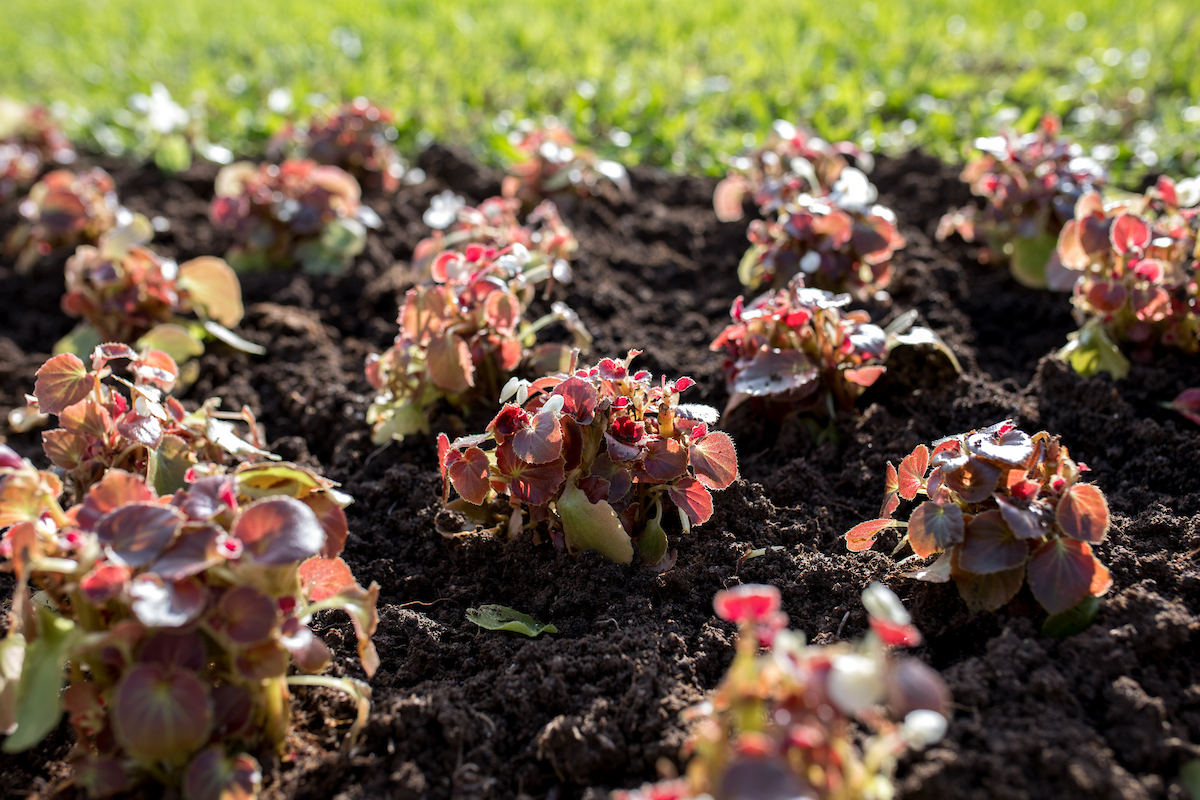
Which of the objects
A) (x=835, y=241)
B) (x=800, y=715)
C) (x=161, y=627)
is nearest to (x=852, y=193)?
(x=835, y=241)

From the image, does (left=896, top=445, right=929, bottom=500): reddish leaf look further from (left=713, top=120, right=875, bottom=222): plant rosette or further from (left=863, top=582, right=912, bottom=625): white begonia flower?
(left=713, top=120, right=875, bottom=222): plant rosette

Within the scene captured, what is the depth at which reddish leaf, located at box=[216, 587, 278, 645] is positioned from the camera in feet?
4.57

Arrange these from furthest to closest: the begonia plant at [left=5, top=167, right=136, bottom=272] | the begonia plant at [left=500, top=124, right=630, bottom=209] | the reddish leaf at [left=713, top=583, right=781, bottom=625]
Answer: the begonia plant at [left=5, top=167, right=136, bottom=272] < the begonia plant at [left=500, top=124, right=630, bottom=209] < the reddish leaf at [left=713, top=583, right=781, bottom=625]

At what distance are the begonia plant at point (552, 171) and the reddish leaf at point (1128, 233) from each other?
1.79 meters

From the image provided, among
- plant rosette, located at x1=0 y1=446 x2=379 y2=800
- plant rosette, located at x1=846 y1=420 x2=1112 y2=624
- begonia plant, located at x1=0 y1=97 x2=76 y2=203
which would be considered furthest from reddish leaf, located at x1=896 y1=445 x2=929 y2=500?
begonia plant, located at x1=0 y1=97 x2=76 y2=203

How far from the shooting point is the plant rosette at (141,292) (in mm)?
3117

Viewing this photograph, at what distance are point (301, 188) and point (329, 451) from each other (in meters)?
1.45

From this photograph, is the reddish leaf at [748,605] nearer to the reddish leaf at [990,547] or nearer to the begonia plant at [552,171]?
the reddish leaf at [990,547]

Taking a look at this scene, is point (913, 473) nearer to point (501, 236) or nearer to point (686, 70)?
point (501, 236)

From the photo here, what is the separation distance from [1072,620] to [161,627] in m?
1.58

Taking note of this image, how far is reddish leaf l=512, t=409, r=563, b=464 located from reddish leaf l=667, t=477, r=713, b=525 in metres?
0.28

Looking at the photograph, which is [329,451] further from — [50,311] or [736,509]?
[50,311]

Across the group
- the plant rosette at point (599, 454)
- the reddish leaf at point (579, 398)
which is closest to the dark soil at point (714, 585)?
the plant rosette at point (599, 454)

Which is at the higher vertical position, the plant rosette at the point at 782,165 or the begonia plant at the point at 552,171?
the plant rosette at the point at 782,165
